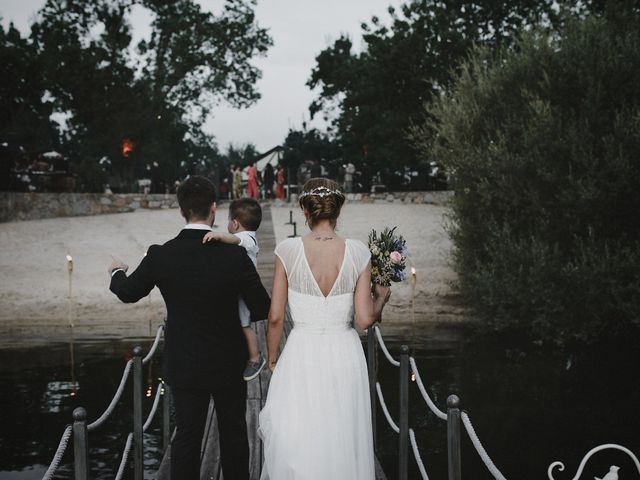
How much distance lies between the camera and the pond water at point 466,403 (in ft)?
28.5

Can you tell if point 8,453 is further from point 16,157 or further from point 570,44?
point 16,157

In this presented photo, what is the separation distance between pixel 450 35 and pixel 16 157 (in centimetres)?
2106

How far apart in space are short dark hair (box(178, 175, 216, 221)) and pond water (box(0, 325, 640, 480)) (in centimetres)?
463

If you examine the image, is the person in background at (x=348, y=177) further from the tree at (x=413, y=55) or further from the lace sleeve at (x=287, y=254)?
the lace sleeve at (x=287, y=254)

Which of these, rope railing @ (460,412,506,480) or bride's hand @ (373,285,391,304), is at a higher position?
bride's hand @ (373,285,391,304)

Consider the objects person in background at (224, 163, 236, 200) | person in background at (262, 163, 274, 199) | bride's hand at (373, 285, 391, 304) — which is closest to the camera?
bride's hand at (373, 285, 391, 304)

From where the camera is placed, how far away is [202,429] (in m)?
4.11

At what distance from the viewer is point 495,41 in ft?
121

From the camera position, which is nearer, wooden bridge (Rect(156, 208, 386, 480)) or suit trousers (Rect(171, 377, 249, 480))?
suit trousers (Rect(171, 377, 249, 480))

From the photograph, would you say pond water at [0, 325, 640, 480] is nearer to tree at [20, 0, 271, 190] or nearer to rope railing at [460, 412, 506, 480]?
rope railing at [460, 412, 506, 480]

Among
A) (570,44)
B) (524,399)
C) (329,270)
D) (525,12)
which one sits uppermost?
(525,12)

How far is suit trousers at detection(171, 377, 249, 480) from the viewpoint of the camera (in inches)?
159

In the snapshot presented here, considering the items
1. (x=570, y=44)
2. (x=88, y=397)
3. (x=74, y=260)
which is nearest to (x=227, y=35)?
(x=74, y=260)

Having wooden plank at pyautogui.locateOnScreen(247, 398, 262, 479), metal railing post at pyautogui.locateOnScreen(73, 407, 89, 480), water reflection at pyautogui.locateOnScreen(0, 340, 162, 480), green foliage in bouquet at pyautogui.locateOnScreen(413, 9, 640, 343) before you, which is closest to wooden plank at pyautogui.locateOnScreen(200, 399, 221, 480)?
wooden plank at pyautogui.locateOnScreen(247, 398, 262, 479)
